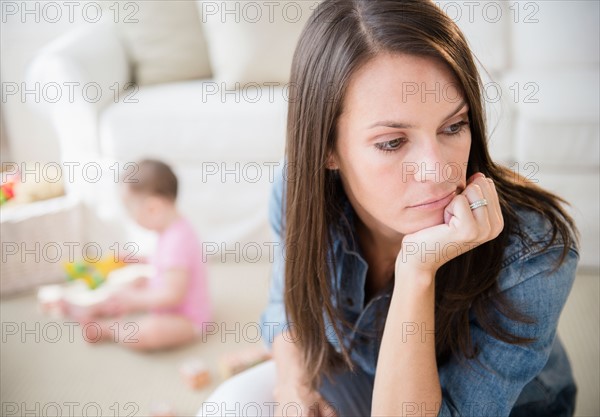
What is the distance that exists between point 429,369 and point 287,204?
29cm

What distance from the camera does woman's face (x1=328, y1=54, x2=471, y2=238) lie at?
0.69 m

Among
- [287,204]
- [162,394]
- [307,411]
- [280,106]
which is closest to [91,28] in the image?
[280,106]

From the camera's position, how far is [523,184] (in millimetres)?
826

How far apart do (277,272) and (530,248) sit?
44 centimetres

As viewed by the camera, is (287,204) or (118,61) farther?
(118,61)

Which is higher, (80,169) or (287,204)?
(287,204)

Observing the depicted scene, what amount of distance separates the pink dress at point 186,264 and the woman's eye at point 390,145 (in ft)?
3.05

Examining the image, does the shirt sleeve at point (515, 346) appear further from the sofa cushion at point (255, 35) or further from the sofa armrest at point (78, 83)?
the sofa armrest at point (78, 83)

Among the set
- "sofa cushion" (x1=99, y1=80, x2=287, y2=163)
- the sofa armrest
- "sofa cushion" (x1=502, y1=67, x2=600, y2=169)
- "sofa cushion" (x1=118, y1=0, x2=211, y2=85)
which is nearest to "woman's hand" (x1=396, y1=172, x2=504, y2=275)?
"sofa cushion" (x1=502, y1=67, x2=600, y2=169)

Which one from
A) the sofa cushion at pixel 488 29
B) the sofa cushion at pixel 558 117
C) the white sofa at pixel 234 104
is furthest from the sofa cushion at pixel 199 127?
the sofa cushion at pixel 558 117

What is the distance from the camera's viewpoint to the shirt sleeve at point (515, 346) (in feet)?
2.42

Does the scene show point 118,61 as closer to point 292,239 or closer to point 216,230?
point 216,230

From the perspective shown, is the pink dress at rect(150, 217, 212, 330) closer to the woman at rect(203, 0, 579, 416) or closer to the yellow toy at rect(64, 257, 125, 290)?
the yellow toy at rect(64, 257, 125, 290)

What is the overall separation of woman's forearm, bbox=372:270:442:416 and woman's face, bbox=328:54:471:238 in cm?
8
